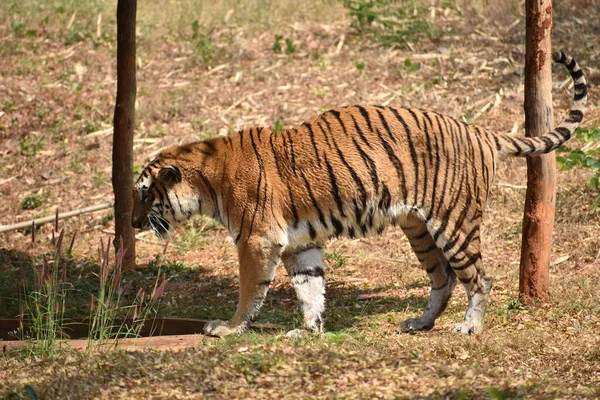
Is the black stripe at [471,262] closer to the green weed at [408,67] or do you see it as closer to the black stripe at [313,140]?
the black stripe at [313,140]

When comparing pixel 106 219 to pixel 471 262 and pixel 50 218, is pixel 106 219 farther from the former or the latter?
pixel 471 262

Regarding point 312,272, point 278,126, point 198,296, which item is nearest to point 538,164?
point 312,272

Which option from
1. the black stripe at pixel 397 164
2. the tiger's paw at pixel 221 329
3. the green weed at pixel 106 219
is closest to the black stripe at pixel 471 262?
the black stripe at pixel 397 164

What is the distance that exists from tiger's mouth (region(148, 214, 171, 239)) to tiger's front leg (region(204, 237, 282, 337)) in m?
0.73

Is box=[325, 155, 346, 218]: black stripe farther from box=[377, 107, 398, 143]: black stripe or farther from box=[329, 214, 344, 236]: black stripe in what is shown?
box=[377, 107, 398, 143]: black stripe

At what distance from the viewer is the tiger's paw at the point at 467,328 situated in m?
6.22

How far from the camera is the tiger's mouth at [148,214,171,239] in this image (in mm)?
6688

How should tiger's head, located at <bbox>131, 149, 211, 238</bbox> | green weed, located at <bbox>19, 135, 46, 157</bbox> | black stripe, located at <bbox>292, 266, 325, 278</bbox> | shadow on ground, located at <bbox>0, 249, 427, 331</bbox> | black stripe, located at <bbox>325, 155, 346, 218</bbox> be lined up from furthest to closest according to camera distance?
1. green weed, located at <bbox>19, 135, 46, 157</bbox>
2. shadow on ground, located at <bbox>0, 249, 427, 331</bbox>
3. black stripe, located at <bbox>292, 266, 325, 278</bbox>
4. tiger's head, located at <bbox>131, 149, 211, 238</bbox>
5. black stripe, located at <bbox>325, 155, 346, 218</bbox>

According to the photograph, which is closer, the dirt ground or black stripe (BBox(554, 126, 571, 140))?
the dirt ground

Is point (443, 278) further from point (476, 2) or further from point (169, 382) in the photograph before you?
point (476, 2)

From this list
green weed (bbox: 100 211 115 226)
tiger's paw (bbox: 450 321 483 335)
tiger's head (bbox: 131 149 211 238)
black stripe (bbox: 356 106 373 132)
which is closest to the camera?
tiger's paw (bbox: 450 321 483 335)

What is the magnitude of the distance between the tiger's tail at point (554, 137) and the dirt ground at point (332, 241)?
1176mm

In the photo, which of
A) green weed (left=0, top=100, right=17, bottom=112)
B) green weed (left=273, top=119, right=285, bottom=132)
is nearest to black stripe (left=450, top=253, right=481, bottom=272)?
green weed (left=273, top=119, right=285, bottom=132)

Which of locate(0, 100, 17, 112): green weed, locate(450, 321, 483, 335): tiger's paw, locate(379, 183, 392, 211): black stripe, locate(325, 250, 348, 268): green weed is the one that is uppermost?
locate(0, 100, 17, 112): green weed
